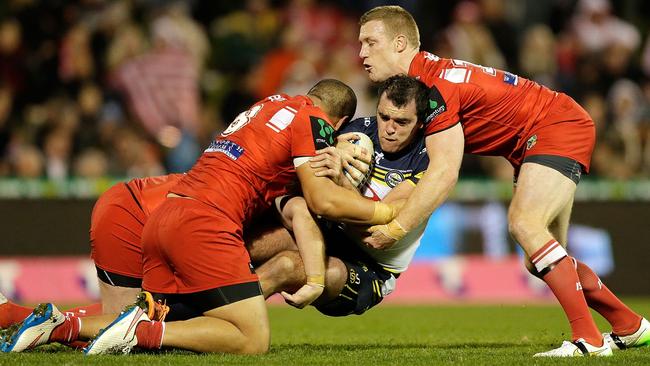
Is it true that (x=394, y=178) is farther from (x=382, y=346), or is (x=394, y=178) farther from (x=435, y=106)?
(x=382, y=346)

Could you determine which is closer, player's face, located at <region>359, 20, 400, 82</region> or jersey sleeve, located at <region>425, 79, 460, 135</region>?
jersey sleeve, located at <region>425, 79, 460, 135</region>

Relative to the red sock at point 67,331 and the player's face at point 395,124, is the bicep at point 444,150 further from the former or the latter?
the red sock at point 67,331

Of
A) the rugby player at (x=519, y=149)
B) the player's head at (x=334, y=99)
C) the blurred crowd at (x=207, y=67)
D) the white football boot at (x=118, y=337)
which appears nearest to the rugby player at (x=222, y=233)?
the white football boot at (x=118, y=337)

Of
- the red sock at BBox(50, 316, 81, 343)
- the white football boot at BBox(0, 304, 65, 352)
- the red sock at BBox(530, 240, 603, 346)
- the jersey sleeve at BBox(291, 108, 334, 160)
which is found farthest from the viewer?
the red sock at BBox(530, 240, 603, 346)

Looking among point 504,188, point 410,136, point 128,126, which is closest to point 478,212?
point 504,188

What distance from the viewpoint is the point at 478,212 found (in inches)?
600

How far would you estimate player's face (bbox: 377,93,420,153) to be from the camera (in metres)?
8.32

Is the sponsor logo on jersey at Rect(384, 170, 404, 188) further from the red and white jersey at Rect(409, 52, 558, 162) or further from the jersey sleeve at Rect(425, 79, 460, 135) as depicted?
the red and white jersey at Rect(409, 52, 558, 162)

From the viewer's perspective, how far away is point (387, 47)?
28.8 ft

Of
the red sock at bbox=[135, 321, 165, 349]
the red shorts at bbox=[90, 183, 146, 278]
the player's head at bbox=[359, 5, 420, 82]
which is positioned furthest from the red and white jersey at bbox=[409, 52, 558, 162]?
the red sock at bbox=[135, 321, 165, 349]

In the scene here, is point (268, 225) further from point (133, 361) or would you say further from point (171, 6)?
point (171, 6)

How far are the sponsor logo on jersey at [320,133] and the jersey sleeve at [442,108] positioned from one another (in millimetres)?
752

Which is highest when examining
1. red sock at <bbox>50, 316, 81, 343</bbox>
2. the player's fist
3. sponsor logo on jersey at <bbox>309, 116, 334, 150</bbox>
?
sponsor logo on jersey at <bbox>309, 116, 334, 150</bbox>

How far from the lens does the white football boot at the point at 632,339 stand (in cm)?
894
